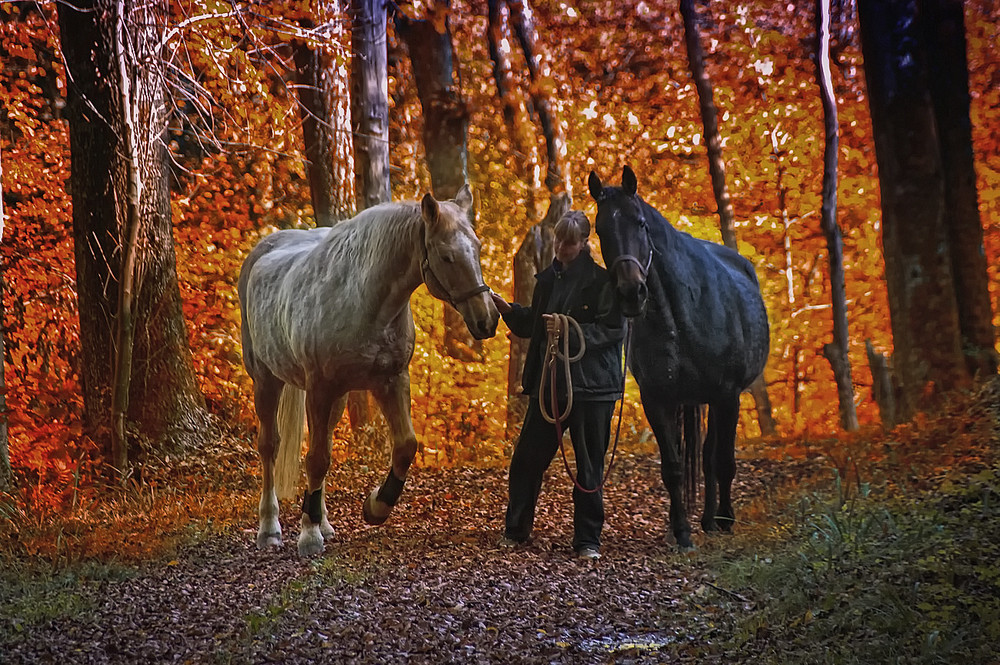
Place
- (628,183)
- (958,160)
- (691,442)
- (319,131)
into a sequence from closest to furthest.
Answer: (628,183) → (691,442) → (958,160) → (319,131)

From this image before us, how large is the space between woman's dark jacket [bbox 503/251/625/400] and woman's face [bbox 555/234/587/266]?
0.03 m

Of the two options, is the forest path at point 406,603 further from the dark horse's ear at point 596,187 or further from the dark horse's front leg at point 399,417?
the dark horse's ear at point 596,187

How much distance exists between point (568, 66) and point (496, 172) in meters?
1.68

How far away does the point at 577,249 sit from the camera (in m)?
5.26

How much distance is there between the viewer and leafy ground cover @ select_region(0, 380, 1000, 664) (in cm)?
339

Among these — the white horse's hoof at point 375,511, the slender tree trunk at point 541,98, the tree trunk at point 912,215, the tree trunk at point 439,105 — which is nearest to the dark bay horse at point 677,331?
the tree trunk at point 912,215

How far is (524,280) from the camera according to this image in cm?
973

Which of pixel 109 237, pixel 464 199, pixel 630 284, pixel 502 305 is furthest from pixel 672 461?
pixel 109 237

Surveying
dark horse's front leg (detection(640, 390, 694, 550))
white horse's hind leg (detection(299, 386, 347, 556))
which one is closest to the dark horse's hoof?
white horse's hind leg (detection(299, 386, 347, 556))

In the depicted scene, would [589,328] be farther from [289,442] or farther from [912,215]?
[912,215]

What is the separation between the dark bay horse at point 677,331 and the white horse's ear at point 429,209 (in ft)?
2.82

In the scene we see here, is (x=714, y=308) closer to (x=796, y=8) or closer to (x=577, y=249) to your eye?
(x=577, y=249)

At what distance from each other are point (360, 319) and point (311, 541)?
1240 mm

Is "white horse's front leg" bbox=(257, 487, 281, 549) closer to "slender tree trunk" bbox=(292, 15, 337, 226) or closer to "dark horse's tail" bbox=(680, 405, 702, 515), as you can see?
"dark horse's tail" bbox=(680, 405, 702, 515)
